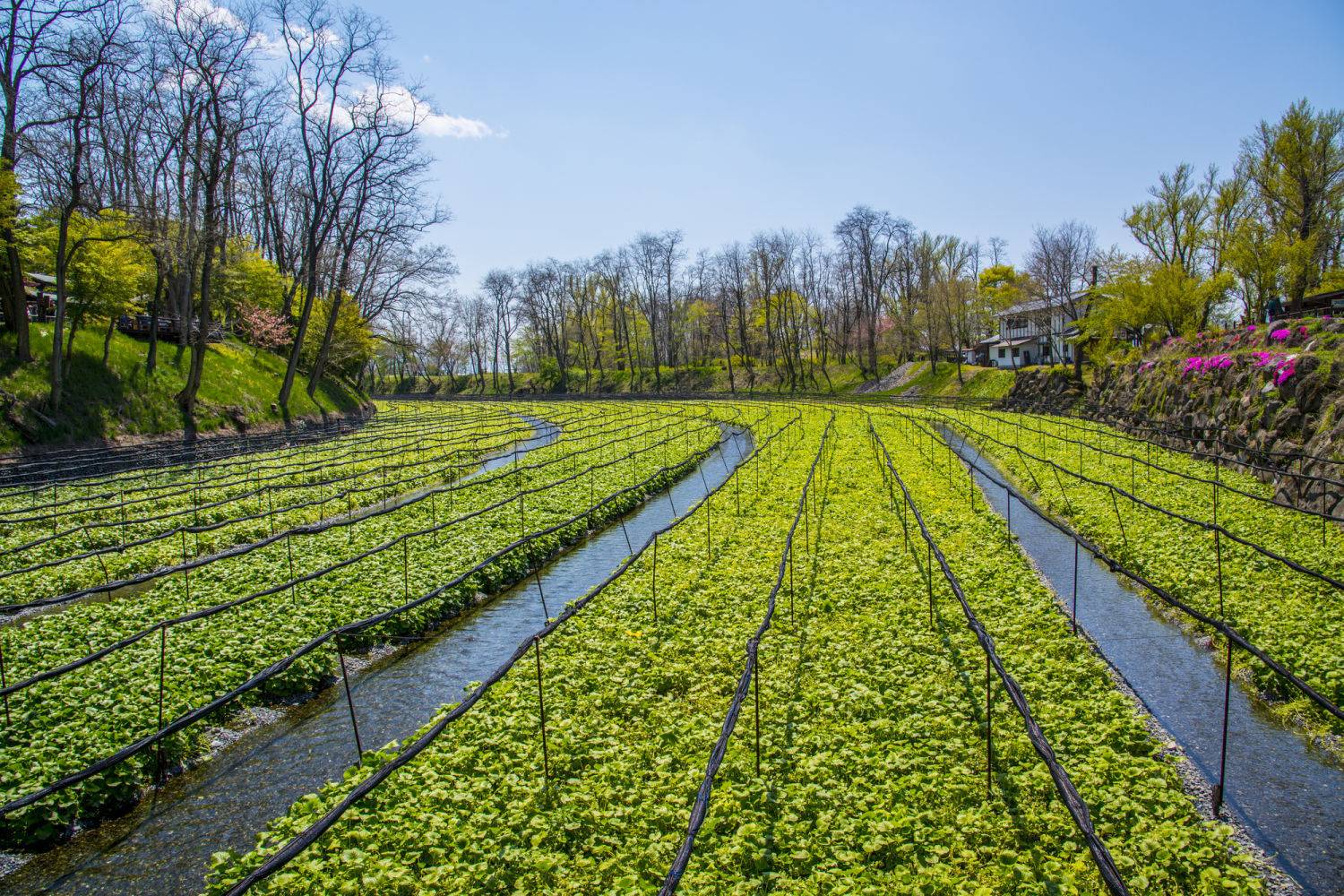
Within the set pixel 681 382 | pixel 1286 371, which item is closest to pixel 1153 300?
pixel 1286 371

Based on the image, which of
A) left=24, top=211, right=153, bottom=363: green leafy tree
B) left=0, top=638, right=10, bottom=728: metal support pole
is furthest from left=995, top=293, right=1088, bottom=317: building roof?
left=0, top=638, right=10, bottom=728: metal support pole

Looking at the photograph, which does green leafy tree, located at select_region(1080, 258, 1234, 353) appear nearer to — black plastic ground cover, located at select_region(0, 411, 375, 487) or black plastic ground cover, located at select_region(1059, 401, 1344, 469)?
black plastic ground cover, located at select_region(1059, 401, 1344, 469)

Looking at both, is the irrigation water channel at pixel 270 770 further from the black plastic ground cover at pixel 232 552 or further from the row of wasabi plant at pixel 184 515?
the row of wasabi plant at pixel 184 515

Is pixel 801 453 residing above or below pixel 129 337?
below

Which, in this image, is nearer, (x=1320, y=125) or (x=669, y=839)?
(x=669, y=839)

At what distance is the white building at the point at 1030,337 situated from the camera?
232 feet

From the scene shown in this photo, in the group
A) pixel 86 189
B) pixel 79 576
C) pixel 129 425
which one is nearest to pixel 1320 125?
pixel 79 576

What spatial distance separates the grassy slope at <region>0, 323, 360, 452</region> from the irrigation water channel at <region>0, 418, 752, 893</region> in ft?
87.4

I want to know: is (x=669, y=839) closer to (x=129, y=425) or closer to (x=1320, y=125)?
(x=129, y=425)

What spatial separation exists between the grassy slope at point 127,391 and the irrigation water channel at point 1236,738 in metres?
36.6

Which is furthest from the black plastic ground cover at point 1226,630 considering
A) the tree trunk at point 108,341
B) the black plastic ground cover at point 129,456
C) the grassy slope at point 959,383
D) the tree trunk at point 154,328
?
→ the grassy slope at point 959,383

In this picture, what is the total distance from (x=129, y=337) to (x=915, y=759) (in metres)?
47.1

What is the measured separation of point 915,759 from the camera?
781cm

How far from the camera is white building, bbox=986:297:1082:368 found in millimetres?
70562
